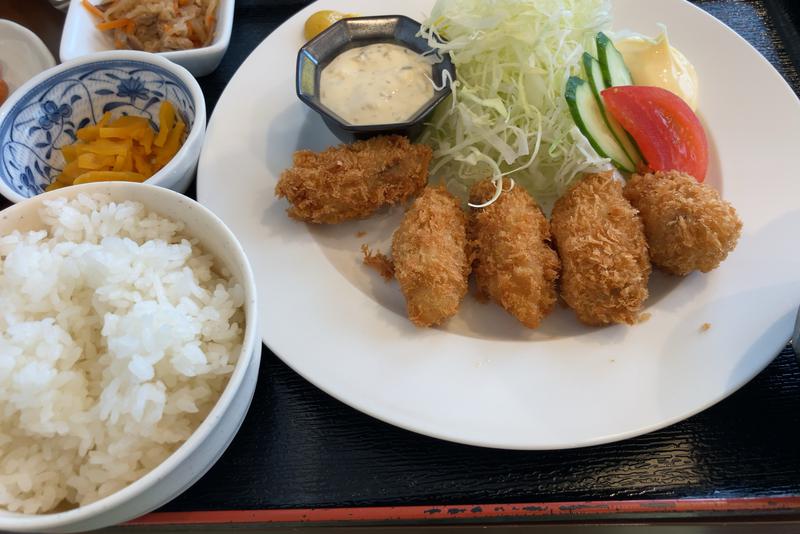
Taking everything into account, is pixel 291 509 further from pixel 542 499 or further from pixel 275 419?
pixel 542 499

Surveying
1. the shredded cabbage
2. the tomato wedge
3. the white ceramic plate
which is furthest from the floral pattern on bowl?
the tomato wedge

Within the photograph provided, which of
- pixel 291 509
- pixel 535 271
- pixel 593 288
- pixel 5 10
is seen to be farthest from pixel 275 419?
pixel 5 10

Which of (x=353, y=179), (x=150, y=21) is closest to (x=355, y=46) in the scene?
(x=353, y=179)

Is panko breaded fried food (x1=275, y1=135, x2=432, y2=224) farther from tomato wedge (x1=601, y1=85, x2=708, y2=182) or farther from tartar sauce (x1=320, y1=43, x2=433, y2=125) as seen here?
tomato wedge (x1=601, y1=85, x2=708, y2=182)

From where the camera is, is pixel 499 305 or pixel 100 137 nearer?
pixel 499 305

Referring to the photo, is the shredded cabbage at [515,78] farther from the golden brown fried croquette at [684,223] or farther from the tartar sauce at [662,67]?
the golden brown fried croquette at [684,223]
